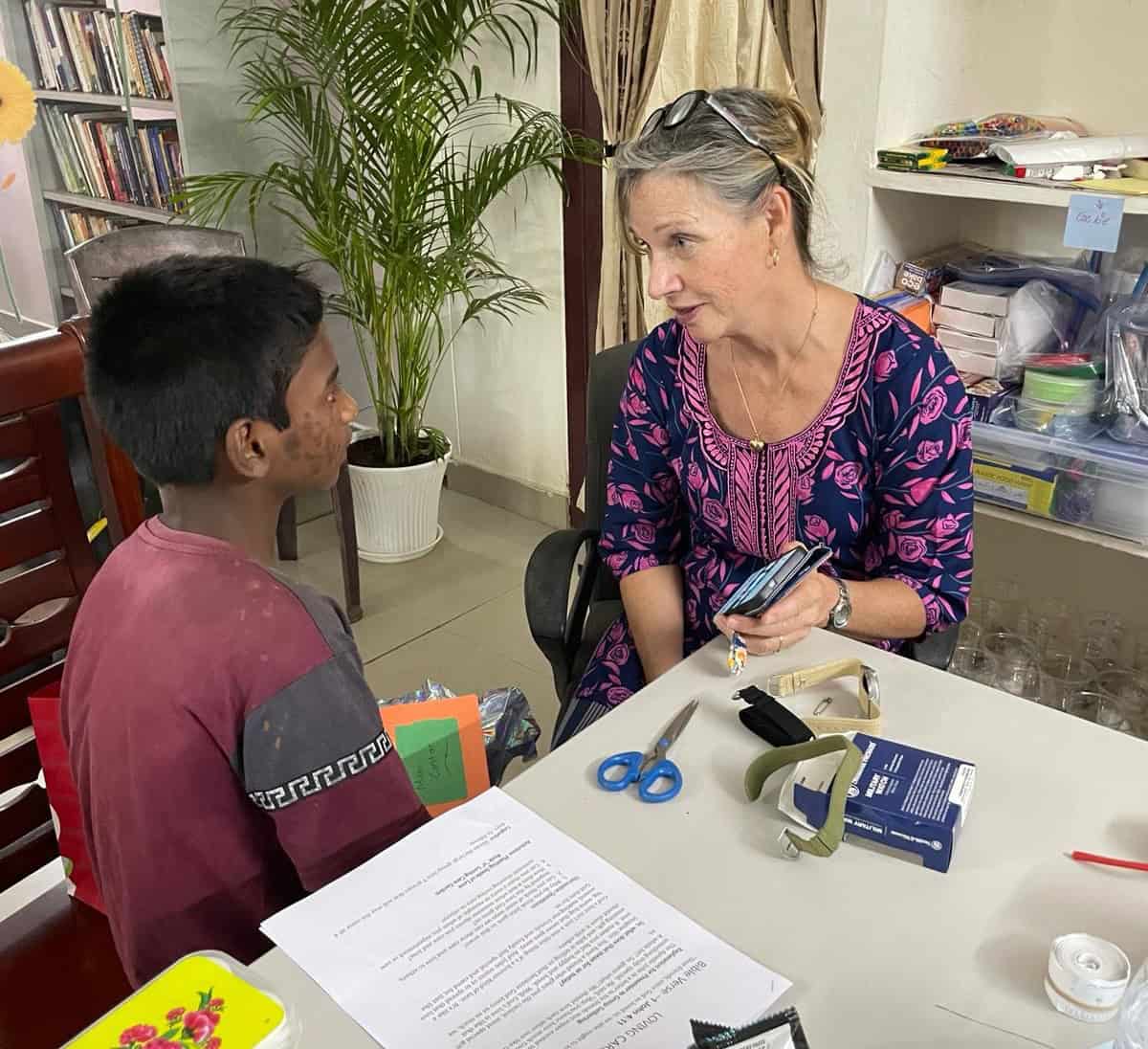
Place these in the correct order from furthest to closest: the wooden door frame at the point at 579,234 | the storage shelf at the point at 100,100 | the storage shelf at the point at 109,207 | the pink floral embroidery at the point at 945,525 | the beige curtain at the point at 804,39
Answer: the storage shelf at the point at 109,207
the storage shelf at the point at 100,100
the wooden door frame at the point at 579,234
the beige curtain at the point at 804,39
the pink floral embroidery at the point at 945,525

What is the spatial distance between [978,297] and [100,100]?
2841 millimetres

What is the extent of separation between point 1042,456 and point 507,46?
2010mm

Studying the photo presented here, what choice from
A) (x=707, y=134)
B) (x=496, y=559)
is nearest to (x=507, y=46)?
(x=496, y=559)

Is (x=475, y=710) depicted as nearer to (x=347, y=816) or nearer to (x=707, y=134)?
(x=347, y=816)

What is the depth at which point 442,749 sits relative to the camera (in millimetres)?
1364

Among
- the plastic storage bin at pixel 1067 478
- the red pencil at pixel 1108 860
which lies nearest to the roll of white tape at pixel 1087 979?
the red pencil at pixel 1108 860

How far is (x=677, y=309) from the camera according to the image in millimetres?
1411

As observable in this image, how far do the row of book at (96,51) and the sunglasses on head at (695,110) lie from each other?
2.40 metres

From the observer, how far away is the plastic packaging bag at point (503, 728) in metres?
1.49

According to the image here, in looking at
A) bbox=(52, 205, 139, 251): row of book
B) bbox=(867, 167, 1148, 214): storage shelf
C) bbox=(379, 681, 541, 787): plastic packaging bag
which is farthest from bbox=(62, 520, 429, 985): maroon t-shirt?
bbox=(52, 205, 139, 251): row of book

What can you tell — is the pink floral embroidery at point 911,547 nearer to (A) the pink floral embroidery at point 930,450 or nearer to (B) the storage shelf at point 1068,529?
(A) the pink floral embroidery at point 930,450

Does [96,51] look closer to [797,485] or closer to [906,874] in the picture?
[797,485]

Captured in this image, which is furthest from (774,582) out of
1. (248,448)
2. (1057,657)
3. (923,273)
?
(1057,657)

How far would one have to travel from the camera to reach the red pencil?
2.97 ft
